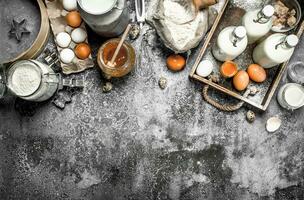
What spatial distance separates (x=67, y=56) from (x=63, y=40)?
0.06 m

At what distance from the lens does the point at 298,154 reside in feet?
5.48

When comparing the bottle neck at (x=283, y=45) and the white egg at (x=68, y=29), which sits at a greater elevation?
the bottle neck at (x=283, y=45)

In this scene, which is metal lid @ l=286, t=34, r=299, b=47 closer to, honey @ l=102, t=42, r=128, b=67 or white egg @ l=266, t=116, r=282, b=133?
white egg @ l=266, t=116, r=282, b=133

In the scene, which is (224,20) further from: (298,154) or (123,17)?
(298,154)

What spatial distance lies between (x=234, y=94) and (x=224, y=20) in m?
0.27

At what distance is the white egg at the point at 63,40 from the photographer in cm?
162

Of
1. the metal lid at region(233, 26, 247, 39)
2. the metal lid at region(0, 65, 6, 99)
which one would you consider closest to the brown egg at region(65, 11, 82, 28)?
the metal lid at region(0, 65, 6, 99)

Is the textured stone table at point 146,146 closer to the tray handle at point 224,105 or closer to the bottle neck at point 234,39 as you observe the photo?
the tray handle at point 224,105

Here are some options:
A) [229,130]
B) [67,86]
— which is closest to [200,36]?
[229,130]

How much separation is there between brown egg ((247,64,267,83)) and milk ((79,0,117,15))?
1.74 ft

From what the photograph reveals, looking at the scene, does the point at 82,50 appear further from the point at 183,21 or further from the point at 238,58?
the point at 238,58

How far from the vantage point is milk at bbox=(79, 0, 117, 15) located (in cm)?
146

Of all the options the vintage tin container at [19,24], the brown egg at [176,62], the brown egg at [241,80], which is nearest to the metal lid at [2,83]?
the vintage tin container at [19,24]

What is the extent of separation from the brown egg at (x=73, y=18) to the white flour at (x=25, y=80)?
214 mm
